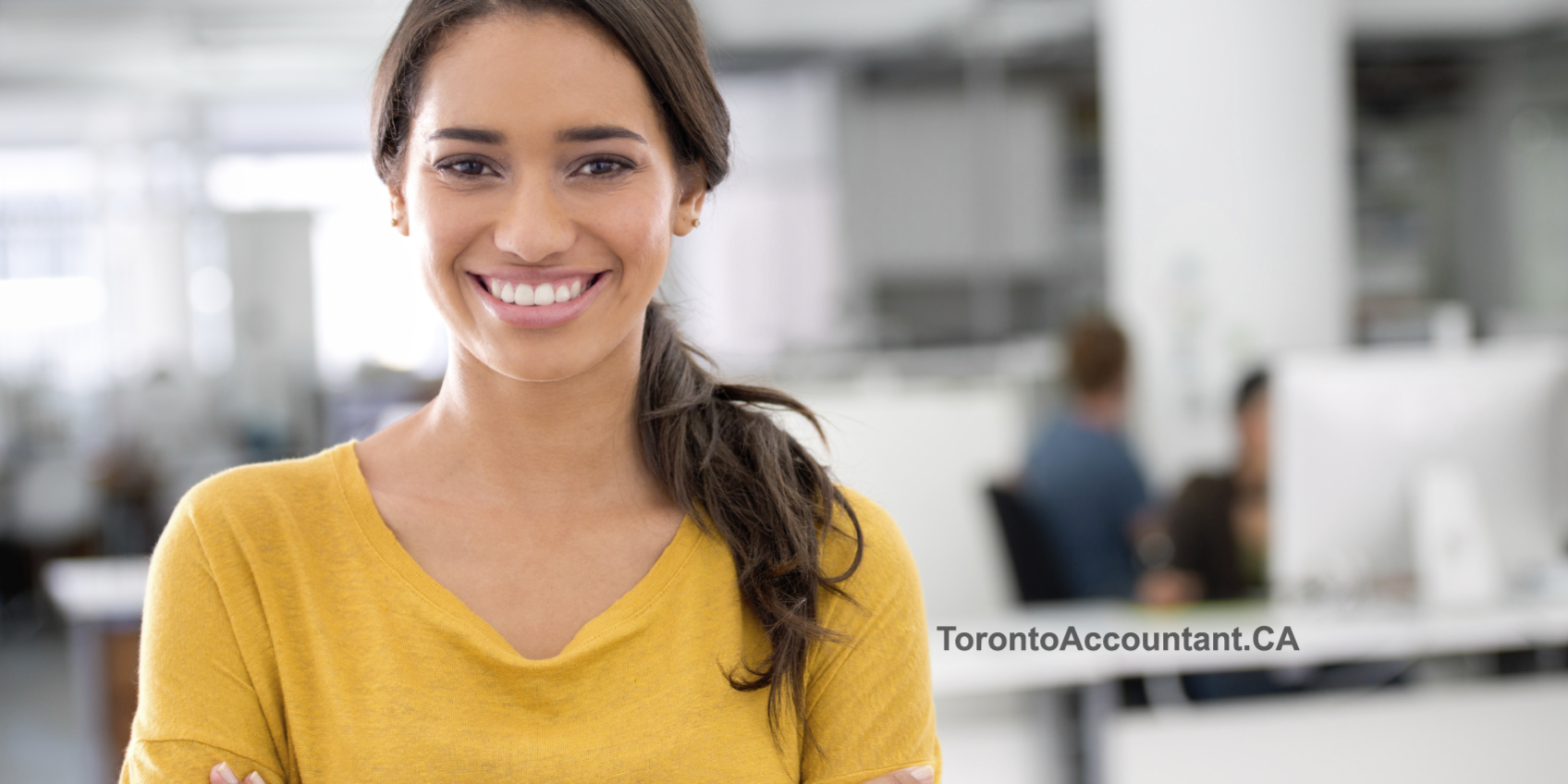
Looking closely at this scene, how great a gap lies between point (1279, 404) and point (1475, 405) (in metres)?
0.43

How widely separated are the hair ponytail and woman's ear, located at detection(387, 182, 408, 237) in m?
0.25

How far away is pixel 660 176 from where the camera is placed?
1.02m

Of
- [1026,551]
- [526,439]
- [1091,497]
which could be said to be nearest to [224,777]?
[526,439]

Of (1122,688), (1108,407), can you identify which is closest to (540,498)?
(1122,688)

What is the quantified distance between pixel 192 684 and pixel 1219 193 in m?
4.51

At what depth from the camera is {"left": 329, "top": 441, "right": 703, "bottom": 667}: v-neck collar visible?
3.33 ft

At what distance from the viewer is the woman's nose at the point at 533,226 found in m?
0.96

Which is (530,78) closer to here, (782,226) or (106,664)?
(106,664)

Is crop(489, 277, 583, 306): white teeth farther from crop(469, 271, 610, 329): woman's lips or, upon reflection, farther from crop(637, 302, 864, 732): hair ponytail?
crop(637, 302, 864, 732): hair ponytail

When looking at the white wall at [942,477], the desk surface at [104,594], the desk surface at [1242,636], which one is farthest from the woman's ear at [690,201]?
the desk surface at [104,594]

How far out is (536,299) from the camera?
3.24ft

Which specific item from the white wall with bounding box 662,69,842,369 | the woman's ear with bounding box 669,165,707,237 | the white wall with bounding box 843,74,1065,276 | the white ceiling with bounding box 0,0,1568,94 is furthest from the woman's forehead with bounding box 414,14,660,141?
the white wall with bounding box 843,74,1065,276

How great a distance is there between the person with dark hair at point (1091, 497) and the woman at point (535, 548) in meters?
2.35

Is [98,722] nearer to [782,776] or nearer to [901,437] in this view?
[901,437]
